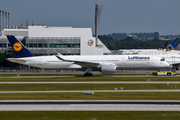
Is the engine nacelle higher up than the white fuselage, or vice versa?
the white fuselage

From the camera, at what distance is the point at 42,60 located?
230ft

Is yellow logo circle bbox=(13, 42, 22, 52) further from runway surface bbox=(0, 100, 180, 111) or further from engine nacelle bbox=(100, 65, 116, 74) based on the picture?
runway surface bbox=(0, 100, 180, 111)

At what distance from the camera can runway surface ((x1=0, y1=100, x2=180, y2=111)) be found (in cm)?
2861

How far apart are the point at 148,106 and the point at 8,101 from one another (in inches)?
629

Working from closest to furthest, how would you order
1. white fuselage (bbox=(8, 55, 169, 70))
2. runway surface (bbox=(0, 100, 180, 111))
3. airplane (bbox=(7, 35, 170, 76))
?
runway surface (bbox=(0, 100, 180, 111))
airplane (bbox=(7, 35, 170, 76))
white fuselage (bbox=(8, 55, 169, 70))

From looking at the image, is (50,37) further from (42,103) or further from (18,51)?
(42,103)
